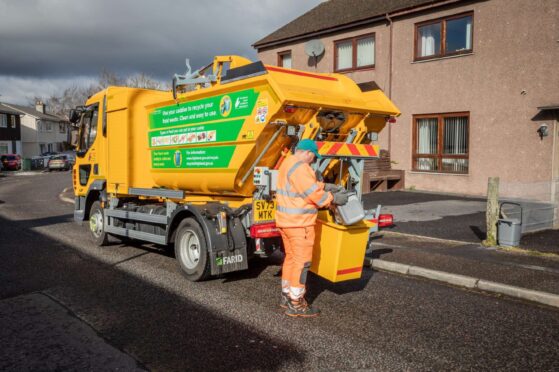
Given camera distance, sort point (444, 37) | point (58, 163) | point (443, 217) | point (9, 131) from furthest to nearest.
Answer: point (9, 131) < point (58, 163) < point (444, 37) < point (443, 217)

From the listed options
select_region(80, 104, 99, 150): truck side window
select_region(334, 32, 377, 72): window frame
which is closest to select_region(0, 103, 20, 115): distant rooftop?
select_region(334, 32, 377, 72): window frame

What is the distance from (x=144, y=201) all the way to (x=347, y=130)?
4.11m

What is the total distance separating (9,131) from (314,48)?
47.1m

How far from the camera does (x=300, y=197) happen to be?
16.8 feet

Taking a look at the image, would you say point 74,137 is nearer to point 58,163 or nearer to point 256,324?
point 256,324

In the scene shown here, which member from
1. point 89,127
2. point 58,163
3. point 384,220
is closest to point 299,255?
point 384,220

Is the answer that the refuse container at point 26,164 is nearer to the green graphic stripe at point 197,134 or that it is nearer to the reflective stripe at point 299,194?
the green graphic stripe at point 197,134

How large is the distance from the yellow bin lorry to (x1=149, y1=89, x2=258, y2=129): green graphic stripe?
0.01m

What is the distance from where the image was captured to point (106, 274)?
269 inches

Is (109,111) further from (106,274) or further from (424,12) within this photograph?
(424,12)

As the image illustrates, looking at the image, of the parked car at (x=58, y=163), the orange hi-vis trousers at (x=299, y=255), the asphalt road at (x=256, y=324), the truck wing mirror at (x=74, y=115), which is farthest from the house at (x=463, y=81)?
the parked car at (x=58, y=163)

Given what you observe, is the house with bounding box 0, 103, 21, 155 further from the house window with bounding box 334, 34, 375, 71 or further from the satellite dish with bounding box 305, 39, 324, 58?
the house window with bounding box 334, 34, 375, 71

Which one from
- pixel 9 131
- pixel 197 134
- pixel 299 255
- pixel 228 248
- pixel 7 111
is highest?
pixel 7 111

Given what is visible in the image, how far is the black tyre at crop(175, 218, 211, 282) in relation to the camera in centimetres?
627
